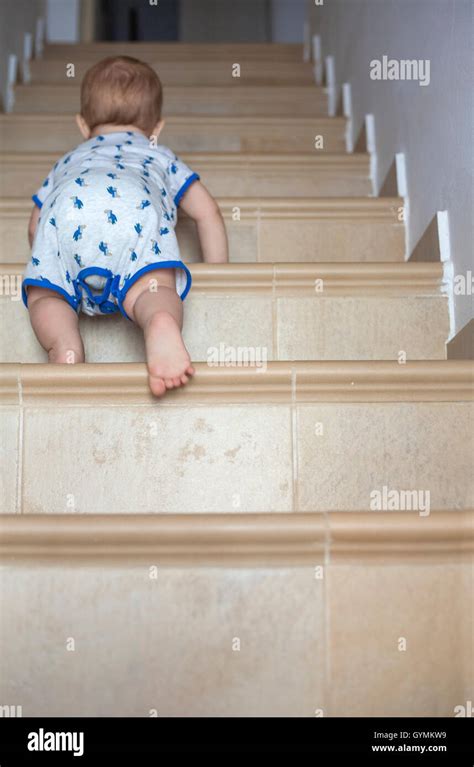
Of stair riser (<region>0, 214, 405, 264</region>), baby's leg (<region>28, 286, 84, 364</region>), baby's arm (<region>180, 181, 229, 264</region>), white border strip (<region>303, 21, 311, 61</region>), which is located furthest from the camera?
white border strip (<region>303, 21, 311, 61</region>)

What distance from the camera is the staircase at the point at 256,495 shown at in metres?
0.82

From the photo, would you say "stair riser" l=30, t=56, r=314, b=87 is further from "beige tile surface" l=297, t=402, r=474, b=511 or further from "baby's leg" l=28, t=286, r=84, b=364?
"beige tile surface" l=297, t=402, r=474, b=511

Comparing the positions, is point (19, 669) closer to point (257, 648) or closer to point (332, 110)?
point (257, 648)

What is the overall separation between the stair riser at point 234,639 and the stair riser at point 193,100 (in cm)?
218

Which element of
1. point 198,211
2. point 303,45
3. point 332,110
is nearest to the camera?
point 198,211

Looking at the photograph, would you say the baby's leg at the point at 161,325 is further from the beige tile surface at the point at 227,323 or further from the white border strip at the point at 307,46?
the white border strip at the point at 307,46

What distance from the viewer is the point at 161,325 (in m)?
1.18

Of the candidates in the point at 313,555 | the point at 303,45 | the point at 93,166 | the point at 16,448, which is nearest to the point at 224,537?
the point at 313,555

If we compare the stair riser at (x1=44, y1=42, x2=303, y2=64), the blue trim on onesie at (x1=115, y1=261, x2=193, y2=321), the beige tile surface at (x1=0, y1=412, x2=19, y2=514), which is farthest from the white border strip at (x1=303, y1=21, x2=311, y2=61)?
the beige tile surface at (x1=0, y1=412, x2=19, y2=514)

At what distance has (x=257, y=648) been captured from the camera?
0.83 metres

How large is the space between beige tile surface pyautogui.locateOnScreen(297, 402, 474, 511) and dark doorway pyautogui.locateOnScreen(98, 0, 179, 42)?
6398mm

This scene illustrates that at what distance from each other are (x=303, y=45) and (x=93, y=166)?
2.42 m

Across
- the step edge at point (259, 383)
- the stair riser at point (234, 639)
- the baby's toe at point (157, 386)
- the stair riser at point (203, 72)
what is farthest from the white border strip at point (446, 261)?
the stair riser at point (203, 72)

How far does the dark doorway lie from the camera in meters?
6.89
